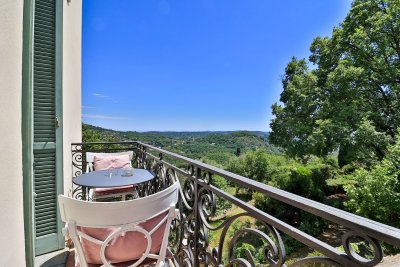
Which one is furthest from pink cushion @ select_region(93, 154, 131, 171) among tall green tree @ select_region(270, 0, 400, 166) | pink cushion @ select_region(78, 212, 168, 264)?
tall green tree @ select_region(270, 0, 400, 166)

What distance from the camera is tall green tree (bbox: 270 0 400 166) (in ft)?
28.5

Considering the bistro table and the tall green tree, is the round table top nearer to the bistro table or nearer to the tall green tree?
the bistro table

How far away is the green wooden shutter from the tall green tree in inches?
348

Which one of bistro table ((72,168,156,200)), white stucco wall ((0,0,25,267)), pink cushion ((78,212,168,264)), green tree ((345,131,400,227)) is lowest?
green tree ((345,131,400,227))

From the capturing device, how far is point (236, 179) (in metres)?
1.22

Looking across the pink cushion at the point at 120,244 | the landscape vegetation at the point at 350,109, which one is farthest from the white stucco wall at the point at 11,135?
the landscape vegetation at the point at 350,109

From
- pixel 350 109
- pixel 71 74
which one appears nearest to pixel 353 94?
pixel 350 109

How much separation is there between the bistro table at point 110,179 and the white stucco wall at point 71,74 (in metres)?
0.52

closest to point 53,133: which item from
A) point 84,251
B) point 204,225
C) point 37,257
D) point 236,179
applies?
point 37,257

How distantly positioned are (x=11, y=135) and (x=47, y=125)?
137 centimetres

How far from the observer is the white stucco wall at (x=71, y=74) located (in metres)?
2.82

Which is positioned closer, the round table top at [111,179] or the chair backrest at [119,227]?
the chair backrest at [119,227]

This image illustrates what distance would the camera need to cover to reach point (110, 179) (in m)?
2.35

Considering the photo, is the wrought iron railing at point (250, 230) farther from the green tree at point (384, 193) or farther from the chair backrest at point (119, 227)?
the green tree at point (384, 193)
